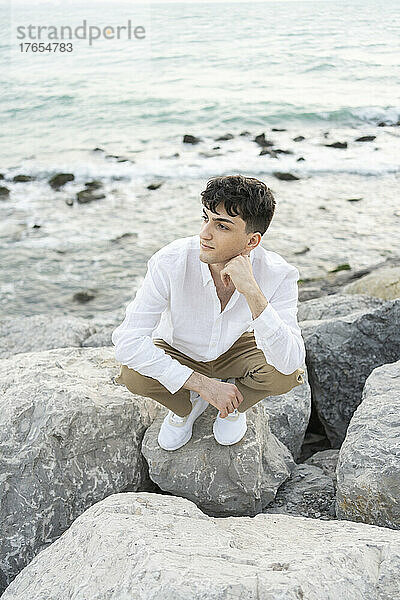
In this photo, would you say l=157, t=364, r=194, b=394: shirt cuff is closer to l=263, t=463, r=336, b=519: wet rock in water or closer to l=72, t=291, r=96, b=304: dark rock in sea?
l=263, t=463, r=336, b=519: wet rock in water

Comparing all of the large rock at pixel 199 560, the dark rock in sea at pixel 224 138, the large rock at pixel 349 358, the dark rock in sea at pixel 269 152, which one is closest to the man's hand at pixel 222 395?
the large rock at pixel 199 560

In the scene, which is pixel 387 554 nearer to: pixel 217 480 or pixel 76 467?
pixel 217 480

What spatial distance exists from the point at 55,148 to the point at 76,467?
51.6 ft

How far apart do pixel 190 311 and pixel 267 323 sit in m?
0.53

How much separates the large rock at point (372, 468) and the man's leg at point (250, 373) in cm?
43

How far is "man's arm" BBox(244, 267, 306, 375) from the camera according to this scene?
3.21 meters

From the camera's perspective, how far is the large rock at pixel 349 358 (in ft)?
Answer: 15.5

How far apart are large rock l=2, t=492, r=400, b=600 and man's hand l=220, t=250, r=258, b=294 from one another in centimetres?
107

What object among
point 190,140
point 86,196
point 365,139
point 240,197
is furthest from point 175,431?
point 365,139

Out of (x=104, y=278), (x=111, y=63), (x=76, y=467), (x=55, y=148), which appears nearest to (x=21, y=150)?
(x=55, y=148)

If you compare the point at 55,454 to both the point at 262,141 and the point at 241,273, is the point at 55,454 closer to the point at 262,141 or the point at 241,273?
the point at 241,273

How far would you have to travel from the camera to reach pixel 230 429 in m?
3.63

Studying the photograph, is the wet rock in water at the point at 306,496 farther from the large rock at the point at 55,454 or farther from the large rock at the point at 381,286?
the large rock at the point at 381,286

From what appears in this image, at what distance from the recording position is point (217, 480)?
3.58 metres
